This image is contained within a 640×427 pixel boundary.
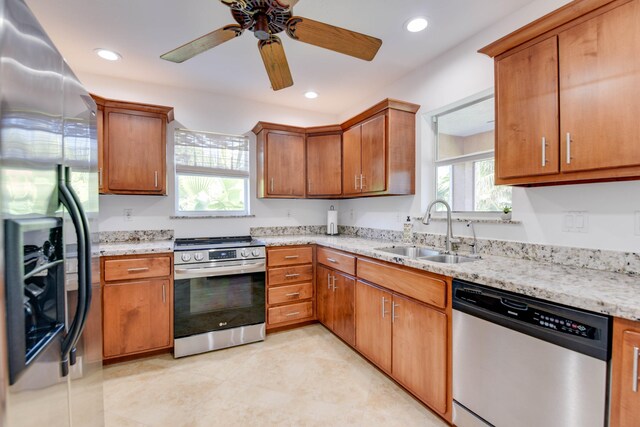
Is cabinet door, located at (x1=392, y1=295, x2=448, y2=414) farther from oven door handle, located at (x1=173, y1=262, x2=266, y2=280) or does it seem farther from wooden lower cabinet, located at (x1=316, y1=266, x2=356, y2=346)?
oven door handle, located at (x1=173, y1=262, x2=266, y2=280)

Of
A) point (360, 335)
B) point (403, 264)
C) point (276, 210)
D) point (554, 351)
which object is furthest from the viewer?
point (276, 210)

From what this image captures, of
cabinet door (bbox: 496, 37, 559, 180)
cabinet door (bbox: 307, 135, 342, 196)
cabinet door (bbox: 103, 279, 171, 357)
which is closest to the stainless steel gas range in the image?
cabinet door (bbox: 103, 279, 171, 357)

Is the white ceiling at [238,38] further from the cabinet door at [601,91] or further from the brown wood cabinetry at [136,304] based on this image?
the brown wood cabinetry at [136,304]

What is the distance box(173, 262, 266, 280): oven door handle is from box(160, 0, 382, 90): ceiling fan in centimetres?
169

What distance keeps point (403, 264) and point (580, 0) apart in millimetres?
1635

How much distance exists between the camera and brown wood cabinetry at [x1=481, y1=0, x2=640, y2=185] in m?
1.29

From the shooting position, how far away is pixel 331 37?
163cm

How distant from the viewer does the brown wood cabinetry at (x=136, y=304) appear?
2.39 metres

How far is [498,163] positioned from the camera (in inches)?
71.1

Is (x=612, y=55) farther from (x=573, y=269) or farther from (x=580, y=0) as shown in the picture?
(x=573, y=269)

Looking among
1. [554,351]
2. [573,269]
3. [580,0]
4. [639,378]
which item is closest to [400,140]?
[580,0]

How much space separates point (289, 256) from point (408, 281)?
4.73 feet

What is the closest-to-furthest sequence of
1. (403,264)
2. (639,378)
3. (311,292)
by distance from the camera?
(639,378) → (403,264) → (311,292)

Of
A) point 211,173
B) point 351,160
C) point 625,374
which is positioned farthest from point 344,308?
point 211,173
